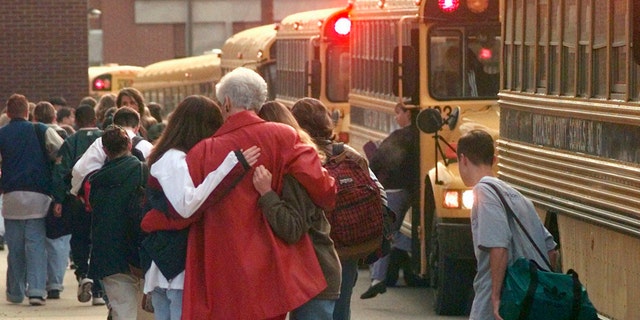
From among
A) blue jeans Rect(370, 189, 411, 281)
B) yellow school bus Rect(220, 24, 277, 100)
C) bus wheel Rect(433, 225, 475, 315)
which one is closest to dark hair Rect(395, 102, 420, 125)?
→ blue jeans Rect(370, 189, 411, 281)

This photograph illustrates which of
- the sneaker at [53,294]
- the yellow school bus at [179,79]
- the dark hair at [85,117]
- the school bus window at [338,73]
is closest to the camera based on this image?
the dark hair at [85,117]

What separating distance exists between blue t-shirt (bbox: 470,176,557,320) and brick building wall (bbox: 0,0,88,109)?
1859cm

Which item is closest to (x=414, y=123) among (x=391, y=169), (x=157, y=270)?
(x=391, y=169)

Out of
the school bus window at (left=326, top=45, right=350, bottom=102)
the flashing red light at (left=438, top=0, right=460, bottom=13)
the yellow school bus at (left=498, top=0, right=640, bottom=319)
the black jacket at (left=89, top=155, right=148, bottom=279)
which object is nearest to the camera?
the yellow school bus at (left=498, top=0, right=640, bottom=319)

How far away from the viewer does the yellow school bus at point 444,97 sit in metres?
12.4

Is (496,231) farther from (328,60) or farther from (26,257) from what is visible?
(328,60)

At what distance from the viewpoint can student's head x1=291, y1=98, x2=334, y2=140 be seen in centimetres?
787

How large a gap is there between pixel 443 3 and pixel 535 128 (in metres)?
3.73

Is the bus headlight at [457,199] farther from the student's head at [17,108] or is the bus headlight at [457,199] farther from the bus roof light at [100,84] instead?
the bus roof light at [100,84]

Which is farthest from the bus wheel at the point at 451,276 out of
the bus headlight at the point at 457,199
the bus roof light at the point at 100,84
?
the bus roof light at the point at 100,84

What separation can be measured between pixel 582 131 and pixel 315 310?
2.73 metres

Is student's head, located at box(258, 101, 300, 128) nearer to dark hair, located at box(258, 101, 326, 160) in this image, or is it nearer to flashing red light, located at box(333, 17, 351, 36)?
dark hair, located at box(258, 101, 326, 160)

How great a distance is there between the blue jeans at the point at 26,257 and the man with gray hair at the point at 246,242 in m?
7.03

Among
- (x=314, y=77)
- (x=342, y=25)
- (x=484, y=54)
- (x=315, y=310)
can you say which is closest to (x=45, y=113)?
(x=484, y=54)
